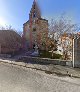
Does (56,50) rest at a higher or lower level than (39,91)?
higher

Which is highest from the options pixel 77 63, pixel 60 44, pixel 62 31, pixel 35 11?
pixel 35 11

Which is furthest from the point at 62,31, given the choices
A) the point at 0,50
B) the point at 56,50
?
the point at 0,50

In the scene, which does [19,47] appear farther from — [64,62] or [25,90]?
[25,90]

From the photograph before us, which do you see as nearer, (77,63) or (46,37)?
(77,63)

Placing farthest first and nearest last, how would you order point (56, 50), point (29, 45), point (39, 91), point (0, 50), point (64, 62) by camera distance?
point (29, 45)
point (0, 50)
point (56, 50)
point (64, 62)
point (39, 91)

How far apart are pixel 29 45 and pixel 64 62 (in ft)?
109

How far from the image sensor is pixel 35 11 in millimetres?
48438

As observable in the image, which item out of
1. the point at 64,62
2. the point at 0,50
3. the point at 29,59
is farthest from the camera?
the point at 0,50

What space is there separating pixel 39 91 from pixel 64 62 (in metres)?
7.89

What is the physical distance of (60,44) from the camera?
75.9 ft

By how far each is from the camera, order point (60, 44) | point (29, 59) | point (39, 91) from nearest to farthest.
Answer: point (39, 91) → point (29, 59) → point (60, 44)

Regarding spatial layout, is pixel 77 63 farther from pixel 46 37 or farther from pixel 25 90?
pixel 46 37

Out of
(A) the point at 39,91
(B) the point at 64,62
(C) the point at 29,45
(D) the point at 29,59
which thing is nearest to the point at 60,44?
(D) the point at 29,59

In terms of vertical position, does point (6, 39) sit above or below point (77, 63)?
above
